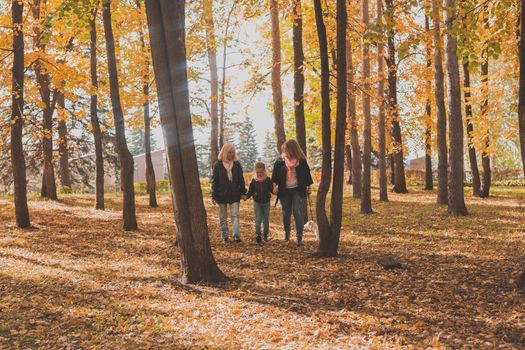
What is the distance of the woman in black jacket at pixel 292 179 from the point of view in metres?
8.88

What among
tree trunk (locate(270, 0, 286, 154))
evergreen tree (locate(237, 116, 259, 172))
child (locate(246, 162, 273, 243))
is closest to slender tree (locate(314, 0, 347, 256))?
child (locate(246, 162, 273, 243))

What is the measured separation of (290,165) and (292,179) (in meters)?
0.32

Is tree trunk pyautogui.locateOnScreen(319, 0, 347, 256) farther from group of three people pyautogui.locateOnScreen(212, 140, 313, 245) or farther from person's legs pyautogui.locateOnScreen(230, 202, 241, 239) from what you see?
person's legs pyautogui.locateOnScreen(230, 202, 241, 239)

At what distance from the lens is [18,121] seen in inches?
462

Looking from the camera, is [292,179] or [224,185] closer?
[292,179]

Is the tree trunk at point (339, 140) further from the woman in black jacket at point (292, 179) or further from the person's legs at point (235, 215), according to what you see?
the person's legs at point (235, 215)

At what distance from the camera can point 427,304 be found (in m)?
5.39

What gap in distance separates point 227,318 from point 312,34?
37.8 feet

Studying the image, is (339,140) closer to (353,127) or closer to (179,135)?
(179,135)

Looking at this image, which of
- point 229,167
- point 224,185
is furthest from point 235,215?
point 229,167

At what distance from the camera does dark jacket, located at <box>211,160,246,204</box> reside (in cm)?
935

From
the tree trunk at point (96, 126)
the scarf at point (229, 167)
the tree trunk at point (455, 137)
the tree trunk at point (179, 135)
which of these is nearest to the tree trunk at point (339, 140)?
the tree trunk at point (179, 135)

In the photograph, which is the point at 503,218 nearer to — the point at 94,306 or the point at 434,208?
the point at 434,208

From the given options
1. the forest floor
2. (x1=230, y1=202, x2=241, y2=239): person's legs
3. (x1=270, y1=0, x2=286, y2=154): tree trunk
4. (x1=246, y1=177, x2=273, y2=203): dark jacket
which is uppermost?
(x1=270, y1=0, x2=286, y2=154): tree trunk
